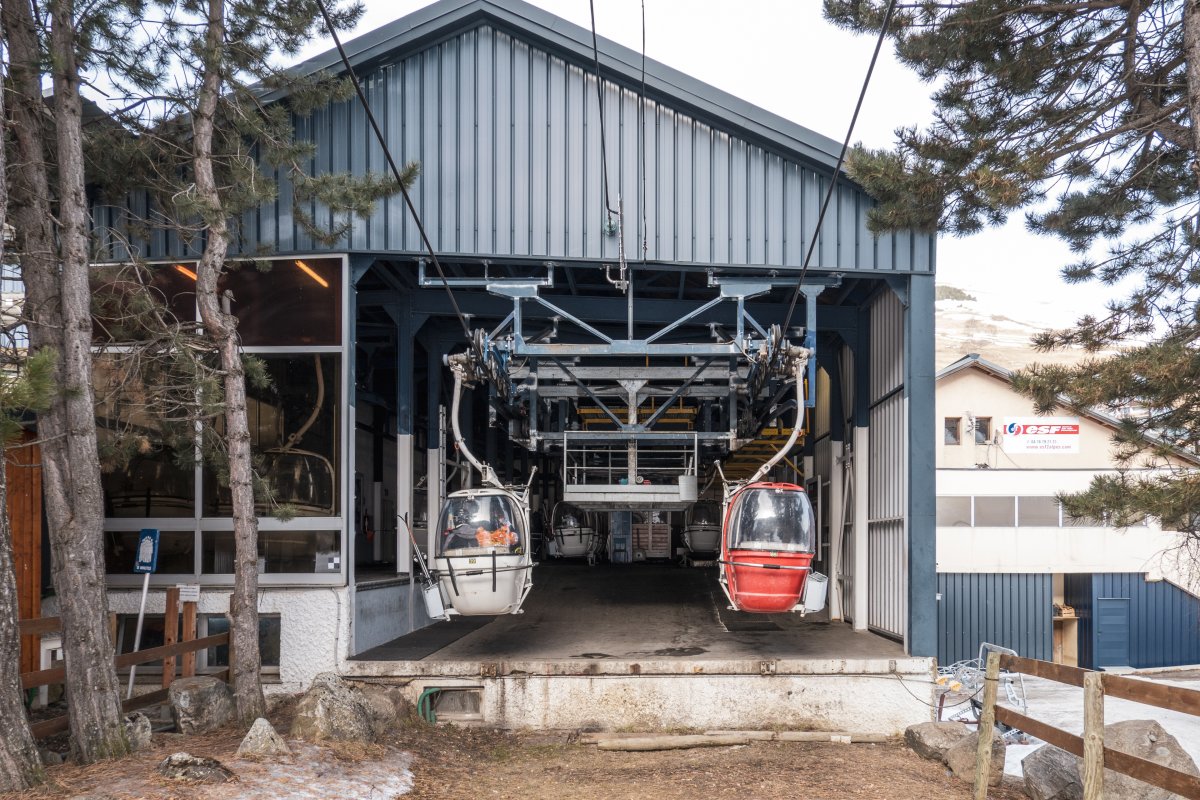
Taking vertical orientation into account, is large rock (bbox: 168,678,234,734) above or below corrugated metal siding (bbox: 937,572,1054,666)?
above

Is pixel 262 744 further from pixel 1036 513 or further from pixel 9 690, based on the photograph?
pixel 1036 513

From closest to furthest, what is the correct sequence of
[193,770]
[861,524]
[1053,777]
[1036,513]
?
[193,770] < [1053,777] < [861,524] < [1036,513]

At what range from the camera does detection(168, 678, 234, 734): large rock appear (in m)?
8.91

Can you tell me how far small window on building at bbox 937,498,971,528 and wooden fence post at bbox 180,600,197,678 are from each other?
68.0 ft

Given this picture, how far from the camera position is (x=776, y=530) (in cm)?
1027

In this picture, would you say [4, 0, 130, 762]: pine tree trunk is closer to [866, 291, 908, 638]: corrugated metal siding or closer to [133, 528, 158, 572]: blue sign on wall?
[133, 528, 158, 572]: blue sign on wall

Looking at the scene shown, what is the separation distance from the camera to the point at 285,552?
1130 cm

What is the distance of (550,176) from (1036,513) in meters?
19.8

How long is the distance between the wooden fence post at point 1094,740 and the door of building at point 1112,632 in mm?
21229

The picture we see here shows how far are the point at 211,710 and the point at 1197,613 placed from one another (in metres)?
24.2

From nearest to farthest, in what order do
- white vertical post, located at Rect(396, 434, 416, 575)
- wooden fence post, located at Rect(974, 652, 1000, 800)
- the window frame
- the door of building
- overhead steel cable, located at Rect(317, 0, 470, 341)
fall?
overhead steel cable, located at Rect(317, 0, 470, 341) → wooden fence post, located at Rect(974, 652, 1000, 800) → the window frame → white vertical post, located at Rect(396, 434, 416, 575) → the door of building

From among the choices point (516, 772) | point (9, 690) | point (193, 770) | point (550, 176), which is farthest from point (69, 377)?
point (550, 176)

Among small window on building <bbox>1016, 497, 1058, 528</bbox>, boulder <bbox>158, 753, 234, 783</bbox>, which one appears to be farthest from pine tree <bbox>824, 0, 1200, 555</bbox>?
small window on building <bbox>1016, 497, 1058, 528</bbox>

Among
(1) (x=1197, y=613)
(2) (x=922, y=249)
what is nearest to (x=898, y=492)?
(2) (x=922, y=249)
